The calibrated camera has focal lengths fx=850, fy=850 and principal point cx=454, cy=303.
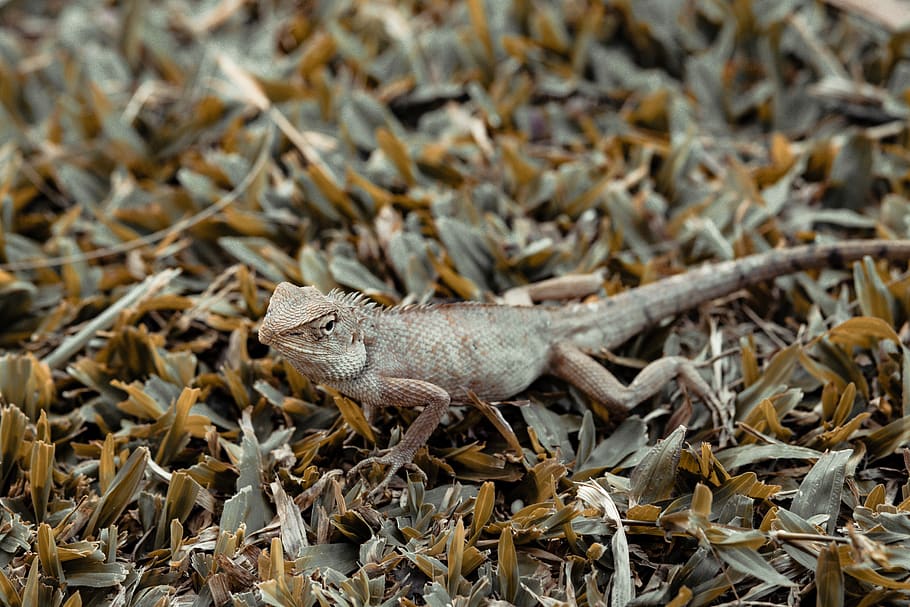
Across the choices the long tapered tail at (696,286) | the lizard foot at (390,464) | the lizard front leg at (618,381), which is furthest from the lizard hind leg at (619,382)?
the lizard foot at (390,464)

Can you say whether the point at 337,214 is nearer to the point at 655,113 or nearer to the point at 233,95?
the point at 233,95

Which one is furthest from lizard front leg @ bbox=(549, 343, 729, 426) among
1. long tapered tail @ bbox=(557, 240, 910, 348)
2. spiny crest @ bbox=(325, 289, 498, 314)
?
spiny crest @ bbox=(325, 289, 498, 314)

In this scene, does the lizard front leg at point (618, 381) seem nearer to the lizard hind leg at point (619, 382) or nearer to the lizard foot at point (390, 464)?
the lizard hind leg at point (619, 382)

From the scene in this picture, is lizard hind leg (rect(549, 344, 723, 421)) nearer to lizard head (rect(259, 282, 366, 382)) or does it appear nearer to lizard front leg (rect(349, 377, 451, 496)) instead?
lizard front leg (rect(349, 377, 451, 496))

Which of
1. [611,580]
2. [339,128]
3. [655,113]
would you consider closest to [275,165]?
[339,128]

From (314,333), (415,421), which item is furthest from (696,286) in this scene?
(314,333)
